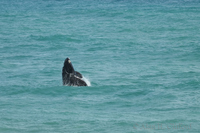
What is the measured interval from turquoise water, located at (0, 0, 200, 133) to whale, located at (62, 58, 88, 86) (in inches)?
17.8

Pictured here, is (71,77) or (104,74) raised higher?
(71,77)

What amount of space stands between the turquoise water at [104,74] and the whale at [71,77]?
1.49ft

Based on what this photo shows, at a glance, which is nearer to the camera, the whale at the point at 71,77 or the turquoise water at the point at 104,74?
the turquoise water at the point at 104,74

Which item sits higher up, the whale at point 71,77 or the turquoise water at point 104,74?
the whale at point 71,77

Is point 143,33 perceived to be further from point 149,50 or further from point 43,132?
point 43,132

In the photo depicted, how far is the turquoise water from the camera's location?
20.0 m

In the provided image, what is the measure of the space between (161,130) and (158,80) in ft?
Answer: 33.2

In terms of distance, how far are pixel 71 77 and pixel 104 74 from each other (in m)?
4.56

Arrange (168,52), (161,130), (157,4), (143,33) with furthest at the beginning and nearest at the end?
(157,4)
(143,33)
(168,52)
(161,130)

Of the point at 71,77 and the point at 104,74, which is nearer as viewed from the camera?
the point at 71,77

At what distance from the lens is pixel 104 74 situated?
30359 mm

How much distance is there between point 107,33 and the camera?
54.5 meters

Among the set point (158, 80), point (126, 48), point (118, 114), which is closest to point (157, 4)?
point (126, 48)

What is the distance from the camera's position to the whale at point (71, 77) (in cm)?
2573
